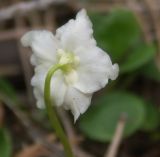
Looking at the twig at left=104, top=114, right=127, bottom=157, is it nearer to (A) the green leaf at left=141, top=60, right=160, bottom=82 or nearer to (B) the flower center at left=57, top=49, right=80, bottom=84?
(A) the green leaf at left=141, top=60, right=160, bottom=82

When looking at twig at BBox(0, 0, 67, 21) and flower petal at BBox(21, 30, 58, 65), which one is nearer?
flower petal at BBox(21, 30, 58, 65)

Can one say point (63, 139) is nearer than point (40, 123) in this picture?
Yes

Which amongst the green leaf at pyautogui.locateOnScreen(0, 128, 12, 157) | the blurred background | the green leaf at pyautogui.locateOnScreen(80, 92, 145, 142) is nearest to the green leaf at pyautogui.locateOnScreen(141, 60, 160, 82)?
the blurred background

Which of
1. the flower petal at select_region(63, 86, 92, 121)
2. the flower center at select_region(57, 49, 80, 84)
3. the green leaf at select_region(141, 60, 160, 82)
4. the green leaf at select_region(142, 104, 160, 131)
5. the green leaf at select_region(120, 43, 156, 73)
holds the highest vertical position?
the flower center at select_region(57, 49, 80, 84)

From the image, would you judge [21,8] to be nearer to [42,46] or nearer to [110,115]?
[110,115]

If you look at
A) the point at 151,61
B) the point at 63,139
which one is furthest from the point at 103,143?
the point at 63,139

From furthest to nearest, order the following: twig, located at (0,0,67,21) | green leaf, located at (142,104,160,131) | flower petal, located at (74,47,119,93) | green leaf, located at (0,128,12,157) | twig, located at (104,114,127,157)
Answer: twig, located at (0,0,67,21), green leaf, located at (142,104,160,131), twig, located at (104,114,127,157), green leaf, located at (0,128,12,157), flower petal, located at (74,47,119,93)

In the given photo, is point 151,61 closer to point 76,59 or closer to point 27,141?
point 27,141
